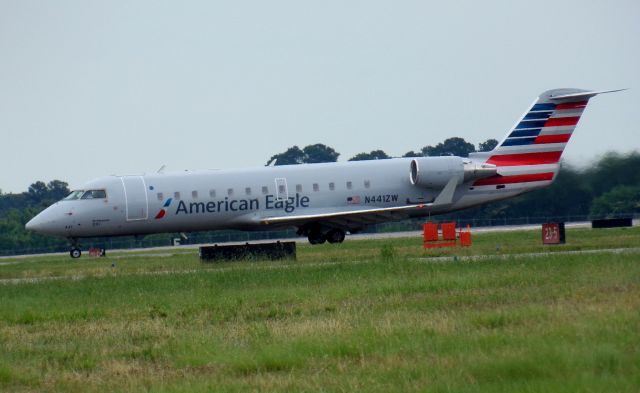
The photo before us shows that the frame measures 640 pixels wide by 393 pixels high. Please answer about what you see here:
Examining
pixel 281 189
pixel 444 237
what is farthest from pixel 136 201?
pixel 444 237

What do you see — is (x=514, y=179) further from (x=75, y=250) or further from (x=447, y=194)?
(x=75, y=250)

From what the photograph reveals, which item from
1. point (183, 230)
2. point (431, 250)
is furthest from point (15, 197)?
point (431, 250)

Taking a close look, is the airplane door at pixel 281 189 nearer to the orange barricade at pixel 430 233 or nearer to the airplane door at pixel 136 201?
the airplane door at pixel 136 201

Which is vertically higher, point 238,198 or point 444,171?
point 444,171

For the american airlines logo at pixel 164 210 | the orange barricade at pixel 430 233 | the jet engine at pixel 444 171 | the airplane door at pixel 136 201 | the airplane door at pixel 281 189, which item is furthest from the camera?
the jet engine at pixel 444 171

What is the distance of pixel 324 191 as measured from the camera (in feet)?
133

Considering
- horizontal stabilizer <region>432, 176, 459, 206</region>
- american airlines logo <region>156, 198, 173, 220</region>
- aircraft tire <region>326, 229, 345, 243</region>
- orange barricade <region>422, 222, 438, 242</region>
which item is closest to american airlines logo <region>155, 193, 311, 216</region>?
american airlines logo <region>156, 198, 173, 220</region>

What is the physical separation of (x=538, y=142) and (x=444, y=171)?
3628 mm

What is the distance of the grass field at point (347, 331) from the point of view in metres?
10.2

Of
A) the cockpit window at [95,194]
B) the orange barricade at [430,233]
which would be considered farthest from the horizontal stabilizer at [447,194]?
the cockpit window at [95,194]

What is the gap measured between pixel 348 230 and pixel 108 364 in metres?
28.9

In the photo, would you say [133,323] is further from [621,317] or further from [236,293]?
[621,317]

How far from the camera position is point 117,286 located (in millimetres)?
23641

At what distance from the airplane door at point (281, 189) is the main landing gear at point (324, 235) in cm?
211
